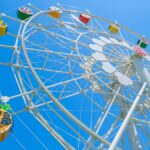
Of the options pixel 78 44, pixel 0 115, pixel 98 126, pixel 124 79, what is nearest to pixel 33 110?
pixel 0 115

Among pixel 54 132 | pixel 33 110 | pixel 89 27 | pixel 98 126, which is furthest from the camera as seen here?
pixel 89 27

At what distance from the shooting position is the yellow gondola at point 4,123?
545 inches

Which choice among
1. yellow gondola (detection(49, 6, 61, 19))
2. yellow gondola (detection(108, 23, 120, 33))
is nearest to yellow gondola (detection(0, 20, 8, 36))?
yellow gondola (detection(49, 6, 61, 19))

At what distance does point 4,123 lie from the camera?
1413 cm

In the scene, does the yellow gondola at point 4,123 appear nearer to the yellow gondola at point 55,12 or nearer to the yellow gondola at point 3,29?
the yellow gondola at point 3,29

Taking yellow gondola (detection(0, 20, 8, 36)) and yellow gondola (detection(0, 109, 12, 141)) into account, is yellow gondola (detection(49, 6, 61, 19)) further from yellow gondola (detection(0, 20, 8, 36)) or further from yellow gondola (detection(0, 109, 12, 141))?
yellow gondola (detection(0, 109, 12, 141))

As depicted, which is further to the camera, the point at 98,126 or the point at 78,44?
the point at 78,44

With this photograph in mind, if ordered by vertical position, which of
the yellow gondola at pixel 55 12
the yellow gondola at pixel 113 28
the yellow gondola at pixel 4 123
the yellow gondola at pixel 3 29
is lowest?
the yellow gondola at pixel 4 123

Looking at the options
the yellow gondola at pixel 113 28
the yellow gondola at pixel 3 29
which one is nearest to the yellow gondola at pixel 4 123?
the yellow gondola at pixel 3 29

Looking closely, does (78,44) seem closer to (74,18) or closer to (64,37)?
(64,37)

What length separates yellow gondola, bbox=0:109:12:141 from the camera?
13.9 meters

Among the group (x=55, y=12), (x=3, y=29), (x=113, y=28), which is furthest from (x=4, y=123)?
(x=113, y=28)

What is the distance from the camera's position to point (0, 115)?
14.3 meters

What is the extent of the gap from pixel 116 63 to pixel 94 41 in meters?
1.70
